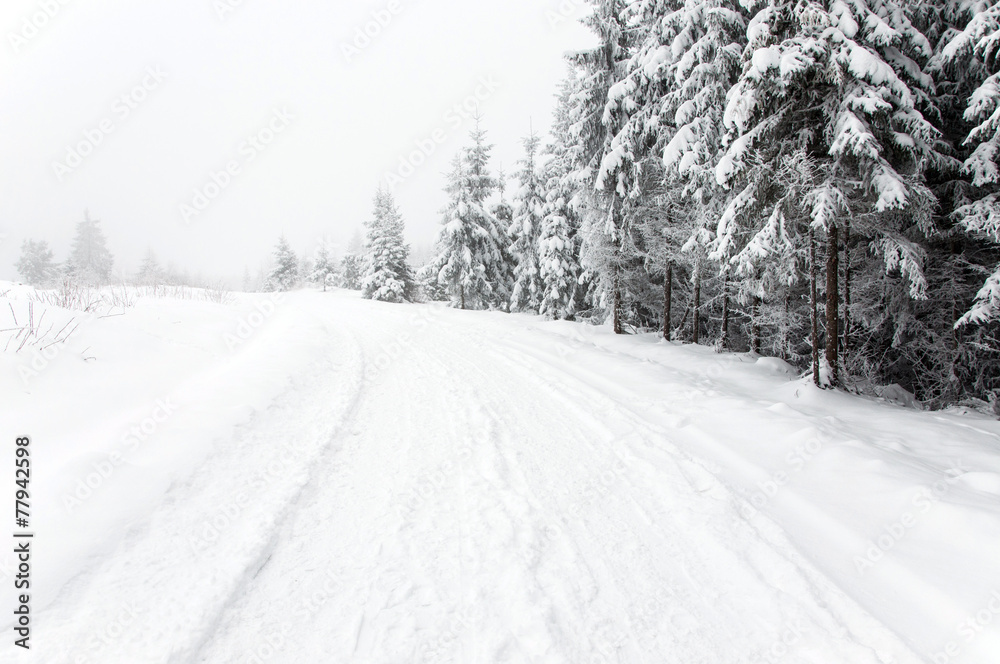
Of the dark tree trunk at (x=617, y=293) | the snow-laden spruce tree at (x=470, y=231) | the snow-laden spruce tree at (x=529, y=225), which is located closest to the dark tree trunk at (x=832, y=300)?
the dark tree trunk at (x=617, y=293)

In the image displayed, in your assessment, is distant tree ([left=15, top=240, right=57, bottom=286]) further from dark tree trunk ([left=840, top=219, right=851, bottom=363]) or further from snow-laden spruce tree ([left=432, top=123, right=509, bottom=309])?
dark tree trunk ([left=840, top=219, right=851, bottom=363])

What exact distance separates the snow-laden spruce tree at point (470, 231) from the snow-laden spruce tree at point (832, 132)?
19.0 m

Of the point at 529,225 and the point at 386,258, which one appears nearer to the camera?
the point at 529,225

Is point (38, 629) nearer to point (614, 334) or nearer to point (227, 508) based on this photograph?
point (227, 508)

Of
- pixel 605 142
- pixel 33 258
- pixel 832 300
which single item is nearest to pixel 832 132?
pixel 832 300

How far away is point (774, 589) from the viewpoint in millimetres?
2916

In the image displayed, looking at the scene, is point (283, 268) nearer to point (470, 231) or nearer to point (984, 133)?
point (470, 231)

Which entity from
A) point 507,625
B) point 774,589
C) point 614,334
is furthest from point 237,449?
point 614,334

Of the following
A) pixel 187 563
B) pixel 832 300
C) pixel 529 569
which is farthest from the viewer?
pixel 832 300

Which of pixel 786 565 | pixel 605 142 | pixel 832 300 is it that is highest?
pixel 605 142

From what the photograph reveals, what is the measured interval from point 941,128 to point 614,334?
934cm

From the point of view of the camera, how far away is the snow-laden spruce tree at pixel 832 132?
24.6 feet

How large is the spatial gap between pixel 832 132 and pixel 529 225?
668 inches

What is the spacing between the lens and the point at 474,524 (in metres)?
3.43
